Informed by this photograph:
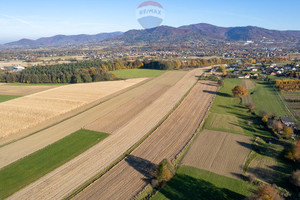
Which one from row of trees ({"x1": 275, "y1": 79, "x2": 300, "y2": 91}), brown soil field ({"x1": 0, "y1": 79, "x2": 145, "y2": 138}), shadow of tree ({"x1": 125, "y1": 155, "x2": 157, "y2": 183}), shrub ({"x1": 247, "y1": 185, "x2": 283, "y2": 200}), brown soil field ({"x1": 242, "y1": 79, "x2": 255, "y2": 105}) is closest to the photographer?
shrub ({"x1": 247, "y1": 185, "x2": 283, "y2": 200})

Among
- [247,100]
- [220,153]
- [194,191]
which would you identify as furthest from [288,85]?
[194,191]

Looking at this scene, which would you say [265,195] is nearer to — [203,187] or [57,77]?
[203,187]

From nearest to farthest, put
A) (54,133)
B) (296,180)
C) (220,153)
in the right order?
(296,180)
(220,153)
(54,133)

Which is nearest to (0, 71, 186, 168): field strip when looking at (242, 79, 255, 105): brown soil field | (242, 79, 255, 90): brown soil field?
(242, 79, 255, 105): brown soil field

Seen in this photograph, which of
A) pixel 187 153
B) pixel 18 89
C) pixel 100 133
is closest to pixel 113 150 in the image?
pixel 100 133

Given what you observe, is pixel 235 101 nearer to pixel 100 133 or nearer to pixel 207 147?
pixel 207 147

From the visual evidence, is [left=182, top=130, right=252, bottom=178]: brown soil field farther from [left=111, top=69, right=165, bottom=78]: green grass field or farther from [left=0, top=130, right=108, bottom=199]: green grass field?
[left=111, top=69, right=165, bottom=78]: green grass field
